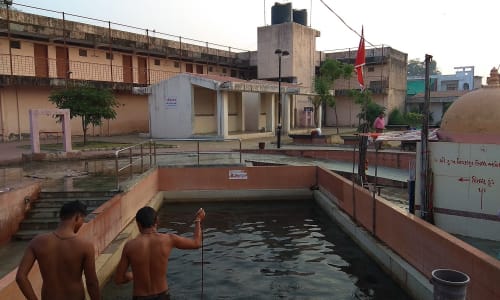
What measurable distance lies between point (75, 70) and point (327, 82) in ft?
59.3

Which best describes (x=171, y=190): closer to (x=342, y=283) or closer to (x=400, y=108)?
(x=342, y=283)

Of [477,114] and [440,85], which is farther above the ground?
[440,85]

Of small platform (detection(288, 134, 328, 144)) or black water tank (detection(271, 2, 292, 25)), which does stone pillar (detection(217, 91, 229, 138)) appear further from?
black water tank (detection(271, 2, 292, 25))

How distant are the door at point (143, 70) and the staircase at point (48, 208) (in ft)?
75.8

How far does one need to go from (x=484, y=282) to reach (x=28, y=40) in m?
26.8

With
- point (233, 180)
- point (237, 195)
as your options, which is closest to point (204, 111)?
point (233, 180)

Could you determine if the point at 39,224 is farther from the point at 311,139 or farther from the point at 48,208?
the point at 311,139

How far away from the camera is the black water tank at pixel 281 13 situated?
41.8 meters

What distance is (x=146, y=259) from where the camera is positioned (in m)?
4.29

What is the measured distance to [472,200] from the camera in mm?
8227

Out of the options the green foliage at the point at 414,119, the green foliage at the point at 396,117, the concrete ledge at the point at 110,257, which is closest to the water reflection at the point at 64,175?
the concrete ledge at the point at 110,257

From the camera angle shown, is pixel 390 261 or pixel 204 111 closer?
pixel 390 261

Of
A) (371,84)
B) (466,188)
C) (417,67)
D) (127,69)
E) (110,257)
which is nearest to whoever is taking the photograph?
(466,188)

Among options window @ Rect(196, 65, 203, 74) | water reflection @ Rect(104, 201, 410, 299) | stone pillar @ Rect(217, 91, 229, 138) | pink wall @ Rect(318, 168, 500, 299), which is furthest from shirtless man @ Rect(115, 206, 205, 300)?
window @ Rect(196, 65, 203, 74)
